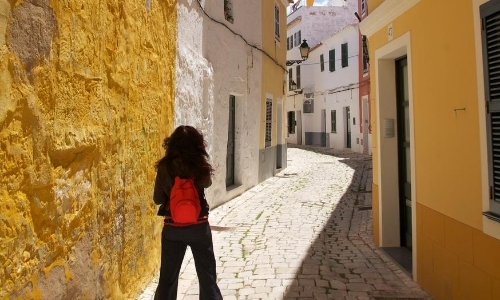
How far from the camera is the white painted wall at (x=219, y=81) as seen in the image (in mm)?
5918

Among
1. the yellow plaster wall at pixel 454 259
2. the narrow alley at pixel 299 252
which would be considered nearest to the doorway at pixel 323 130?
the narrow alley at pixel 299 252

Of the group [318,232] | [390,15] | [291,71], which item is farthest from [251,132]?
[291,71]

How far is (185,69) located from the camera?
575cm

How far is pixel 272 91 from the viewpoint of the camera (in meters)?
13.1

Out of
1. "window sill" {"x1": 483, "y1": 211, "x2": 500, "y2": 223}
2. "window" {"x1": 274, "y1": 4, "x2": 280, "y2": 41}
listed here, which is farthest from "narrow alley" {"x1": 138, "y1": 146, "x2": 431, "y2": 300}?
"window" {"x1": 274, "y1": 4, "x2": 280, "y2": 41}

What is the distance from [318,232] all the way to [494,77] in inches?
168

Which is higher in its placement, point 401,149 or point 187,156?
point 401,149

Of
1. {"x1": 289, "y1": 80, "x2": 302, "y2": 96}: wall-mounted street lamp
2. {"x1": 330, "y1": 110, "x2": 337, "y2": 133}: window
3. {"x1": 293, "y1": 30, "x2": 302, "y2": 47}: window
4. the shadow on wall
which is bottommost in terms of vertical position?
the shadow on wall

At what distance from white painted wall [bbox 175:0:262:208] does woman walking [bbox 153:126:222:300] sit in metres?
2.19

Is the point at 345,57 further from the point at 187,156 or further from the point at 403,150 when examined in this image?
the point at 187,156

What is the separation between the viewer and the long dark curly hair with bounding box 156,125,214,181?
3098 millimetres

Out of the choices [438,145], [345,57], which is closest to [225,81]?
[438,145]

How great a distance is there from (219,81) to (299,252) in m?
4.09

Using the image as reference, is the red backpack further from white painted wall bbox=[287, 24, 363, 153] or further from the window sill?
white painted wall bbox=[287, 24, 363, 153]
